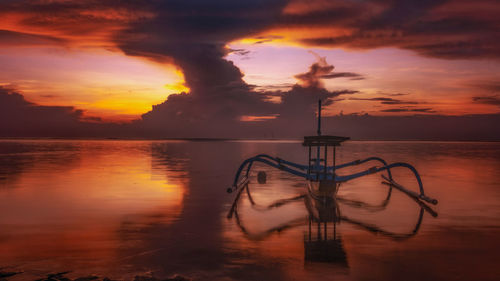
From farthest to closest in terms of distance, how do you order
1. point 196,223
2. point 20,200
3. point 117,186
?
point 117,186 → point 20,200 → point 196,223

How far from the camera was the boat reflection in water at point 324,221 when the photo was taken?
31.6 ft

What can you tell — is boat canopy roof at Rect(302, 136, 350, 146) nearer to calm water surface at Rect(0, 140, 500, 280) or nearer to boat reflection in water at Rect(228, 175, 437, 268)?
boat reflection in water at Rect(228, 175, 437, 268)

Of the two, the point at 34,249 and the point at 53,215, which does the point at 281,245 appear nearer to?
the point at 34,249

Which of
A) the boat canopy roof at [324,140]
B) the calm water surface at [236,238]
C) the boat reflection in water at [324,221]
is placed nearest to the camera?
the calm water surface at [236,238]

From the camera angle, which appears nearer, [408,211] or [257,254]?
[257,254]

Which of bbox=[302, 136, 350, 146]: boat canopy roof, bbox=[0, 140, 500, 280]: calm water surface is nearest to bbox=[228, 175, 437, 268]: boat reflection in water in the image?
bbox=[0, 140, 500, 280]: calm water surface

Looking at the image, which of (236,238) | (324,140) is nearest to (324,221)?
(236,238)

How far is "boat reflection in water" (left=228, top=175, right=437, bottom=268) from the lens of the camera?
31.6 feet

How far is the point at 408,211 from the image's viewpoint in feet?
51.6

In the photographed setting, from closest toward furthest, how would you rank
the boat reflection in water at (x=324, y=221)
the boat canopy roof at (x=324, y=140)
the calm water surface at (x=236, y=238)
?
the calm water surface at (x=236, y=238)
the boat reflection in water at (x=324, y=221)
the boat canopy roof at (x=324, y=140)

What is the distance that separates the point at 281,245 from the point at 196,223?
383 centimetres

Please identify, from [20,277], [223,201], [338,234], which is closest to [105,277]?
[20,277]

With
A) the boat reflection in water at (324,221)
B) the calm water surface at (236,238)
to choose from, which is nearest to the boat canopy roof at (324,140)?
the boat reflection in water at (324,221)

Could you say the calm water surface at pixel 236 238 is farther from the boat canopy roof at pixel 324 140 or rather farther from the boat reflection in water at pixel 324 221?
the boat canopy roof at pixel 324 140
